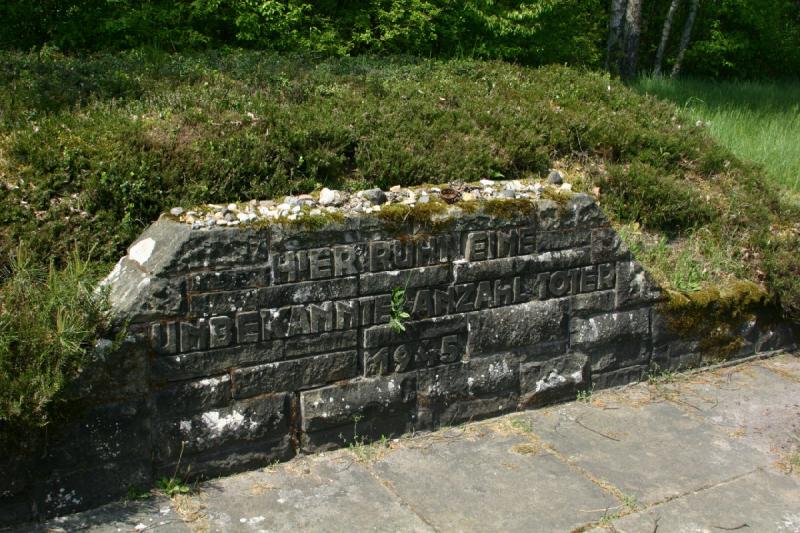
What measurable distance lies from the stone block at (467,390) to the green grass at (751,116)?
4176 millimetres

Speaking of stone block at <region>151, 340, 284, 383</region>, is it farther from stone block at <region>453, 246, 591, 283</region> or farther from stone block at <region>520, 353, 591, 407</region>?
stone block at <region>520, 353, 591, 407</region>

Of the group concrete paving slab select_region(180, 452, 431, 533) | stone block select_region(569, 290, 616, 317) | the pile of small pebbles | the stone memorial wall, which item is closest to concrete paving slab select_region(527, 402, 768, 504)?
the stone memorial wall

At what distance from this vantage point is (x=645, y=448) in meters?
4.66

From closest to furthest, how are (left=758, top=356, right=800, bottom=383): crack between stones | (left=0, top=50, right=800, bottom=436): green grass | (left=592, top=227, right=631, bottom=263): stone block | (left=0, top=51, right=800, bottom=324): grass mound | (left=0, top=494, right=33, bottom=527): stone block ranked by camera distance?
(left=0, top=494, right=33, bottom=527): stone block, (left=0, top=50, right=800, bottom=436): green grass, (left=0, top=51, right=800, bottom=324): grass mound, (left=592, top=227, right=631, bottom=263): stone block, (left=758, top=356, right=800, bottom=383): crack between stones

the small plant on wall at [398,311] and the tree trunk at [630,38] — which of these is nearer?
the small plant on wall at [398,311]

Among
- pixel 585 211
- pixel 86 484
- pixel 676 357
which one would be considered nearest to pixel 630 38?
pixel 676 357

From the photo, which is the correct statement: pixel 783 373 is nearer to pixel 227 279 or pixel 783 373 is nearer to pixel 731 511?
pixel 731 511

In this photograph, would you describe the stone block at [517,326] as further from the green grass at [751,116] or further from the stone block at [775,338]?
the green grass at [751,116]

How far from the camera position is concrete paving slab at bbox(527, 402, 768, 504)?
432cm

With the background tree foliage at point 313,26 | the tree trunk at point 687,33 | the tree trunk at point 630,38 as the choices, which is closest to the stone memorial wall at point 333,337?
the background tree foliage at point 313,26

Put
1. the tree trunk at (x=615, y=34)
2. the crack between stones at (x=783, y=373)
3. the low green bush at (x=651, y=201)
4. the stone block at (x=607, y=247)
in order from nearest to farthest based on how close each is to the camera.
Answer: the stone block at (x=607, y=247)
the crack between stones at (x=783, y=373)
the low green bush at (x=651, y=201)
the tree trunk at (x=615, y=34)

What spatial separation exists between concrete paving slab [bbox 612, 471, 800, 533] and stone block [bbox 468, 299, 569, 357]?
1291 millimetres

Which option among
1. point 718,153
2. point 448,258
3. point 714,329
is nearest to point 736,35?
point 718,153

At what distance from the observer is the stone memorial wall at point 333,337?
3869 mm
